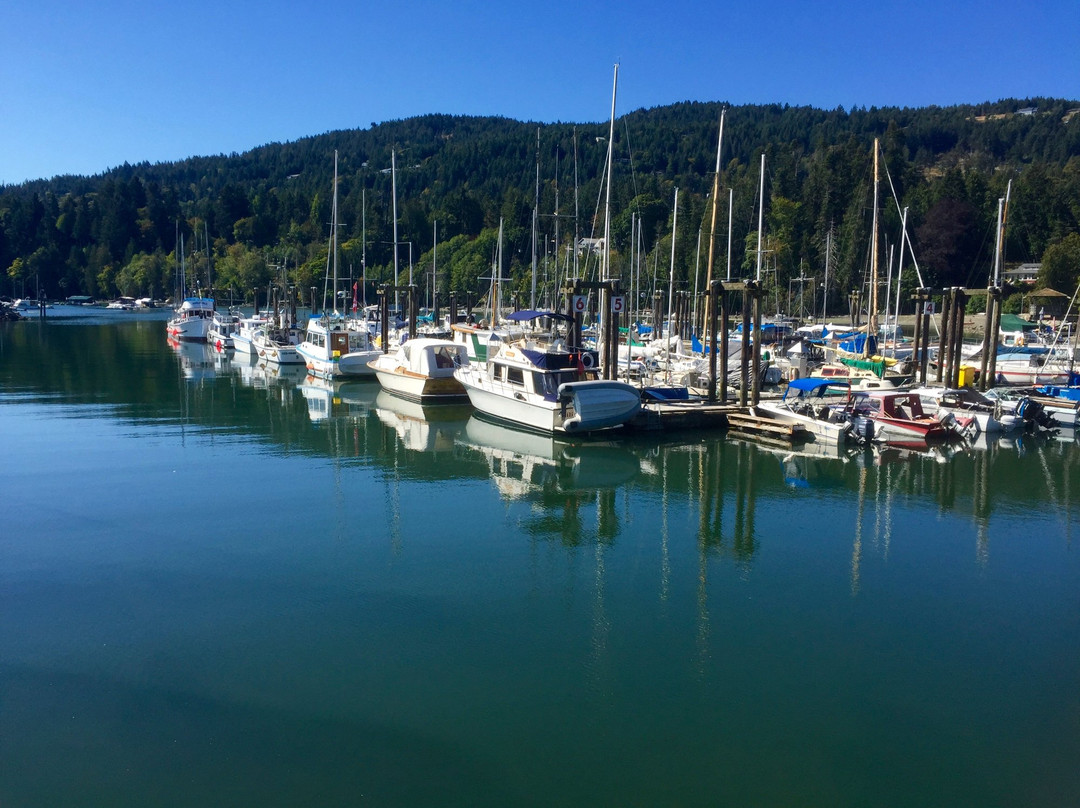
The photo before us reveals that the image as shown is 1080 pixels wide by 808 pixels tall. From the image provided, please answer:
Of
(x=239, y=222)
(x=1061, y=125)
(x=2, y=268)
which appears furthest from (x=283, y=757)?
(x=1061, y=125)

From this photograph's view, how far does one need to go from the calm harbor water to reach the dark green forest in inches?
850

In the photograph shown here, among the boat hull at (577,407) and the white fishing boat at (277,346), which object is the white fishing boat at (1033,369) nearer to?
the boat hull at (577,407)

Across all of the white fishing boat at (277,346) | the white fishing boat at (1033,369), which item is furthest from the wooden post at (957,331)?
the white fishing boat at (277,346)

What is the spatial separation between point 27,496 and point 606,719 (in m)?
16.3

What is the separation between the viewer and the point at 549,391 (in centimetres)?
2748

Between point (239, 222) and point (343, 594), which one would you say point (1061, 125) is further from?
point (343, 594)

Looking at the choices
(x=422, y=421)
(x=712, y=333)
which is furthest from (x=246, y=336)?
(x=712, y=333)

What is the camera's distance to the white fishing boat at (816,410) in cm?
2619

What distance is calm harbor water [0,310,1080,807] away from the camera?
9164mm

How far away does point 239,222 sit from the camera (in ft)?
541

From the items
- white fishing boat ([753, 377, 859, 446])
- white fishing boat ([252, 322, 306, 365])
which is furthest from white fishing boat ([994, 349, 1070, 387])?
white fishing boat ([252, 322, 306, 365])

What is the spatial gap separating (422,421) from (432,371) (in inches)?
161

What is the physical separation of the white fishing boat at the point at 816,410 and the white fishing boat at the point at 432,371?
12774 mm

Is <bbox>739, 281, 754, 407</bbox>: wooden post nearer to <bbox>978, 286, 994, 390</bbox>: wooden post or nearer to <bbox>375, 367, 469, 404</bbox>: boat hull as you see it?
<bbox>978, 286, 994, 390</bbox>: wooden post
